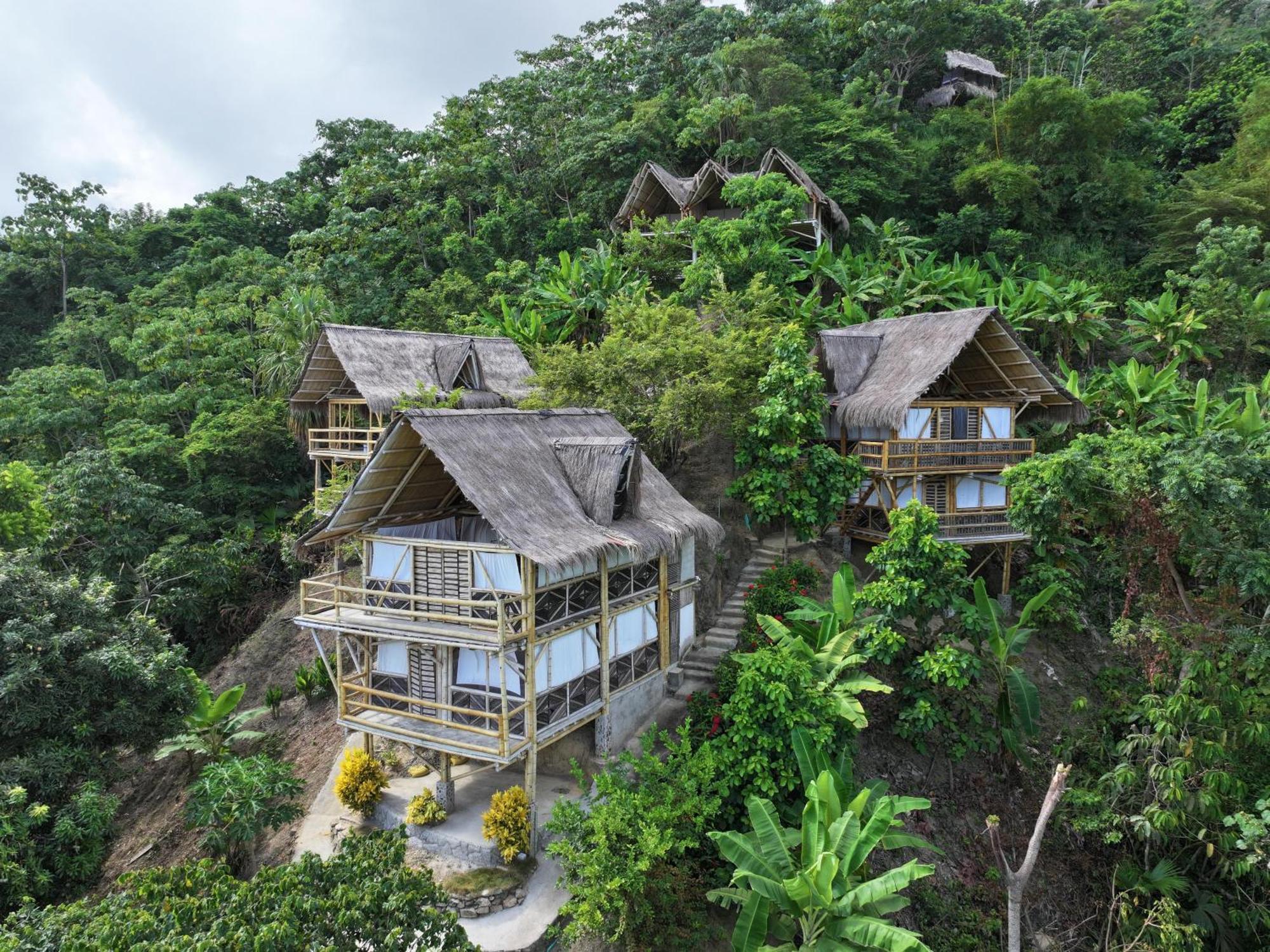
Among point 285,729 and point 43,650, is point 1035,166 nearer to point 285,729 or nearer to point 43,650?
point 285,729

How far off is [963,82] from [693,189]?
21798 mm

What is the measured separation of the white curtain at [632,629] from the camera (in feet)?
45.8

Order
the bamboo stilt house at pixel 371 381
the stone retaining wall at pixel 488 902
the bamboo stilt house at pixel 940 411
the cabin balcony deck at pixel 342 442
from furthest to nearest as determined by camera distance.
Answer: the cabin balcony deck at pixel 342 442, the bamboo stilt house at pixel 371 381, the bamboo stilt house at pixel 940 411, the stone retaining wall at pixel 488 902

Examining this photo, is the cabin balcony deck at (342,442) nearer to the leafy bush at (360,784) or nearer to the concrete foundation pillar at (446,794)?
the leafy bush at (360,784)

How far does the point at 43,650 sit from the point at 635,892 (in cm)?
1150

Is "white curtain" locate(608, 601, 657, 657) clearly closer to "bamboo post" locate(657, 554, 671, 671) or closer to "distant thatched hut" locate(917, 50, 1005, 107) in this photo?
"bamboo post" locate(657, 554, 671, 671)

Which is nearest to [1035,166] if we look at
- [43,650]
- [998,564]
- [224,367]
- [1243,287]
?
[1243,287]

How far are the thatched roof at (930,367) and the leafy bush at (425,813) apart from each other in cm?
1319

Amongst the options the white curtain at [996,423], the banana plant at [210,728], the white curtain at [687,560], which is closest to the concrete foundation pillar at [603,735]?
the white curtain at [687,560]

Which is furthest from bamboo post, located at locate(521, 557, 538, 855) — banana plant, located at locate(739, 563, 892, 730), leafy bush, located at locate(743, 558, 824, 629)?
leafy bush, located at locate(743, 558, 824, 629)

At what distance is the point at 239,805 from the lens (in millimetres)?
12547

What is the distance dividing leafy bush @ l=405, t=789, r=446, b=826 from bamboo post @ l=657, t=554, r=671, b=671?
17.1ft

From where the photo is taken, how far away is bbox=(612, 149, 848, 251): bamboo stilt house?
29484 millimetres

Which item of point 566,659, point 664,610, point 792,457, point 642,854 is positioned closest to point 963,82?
point 792,457
